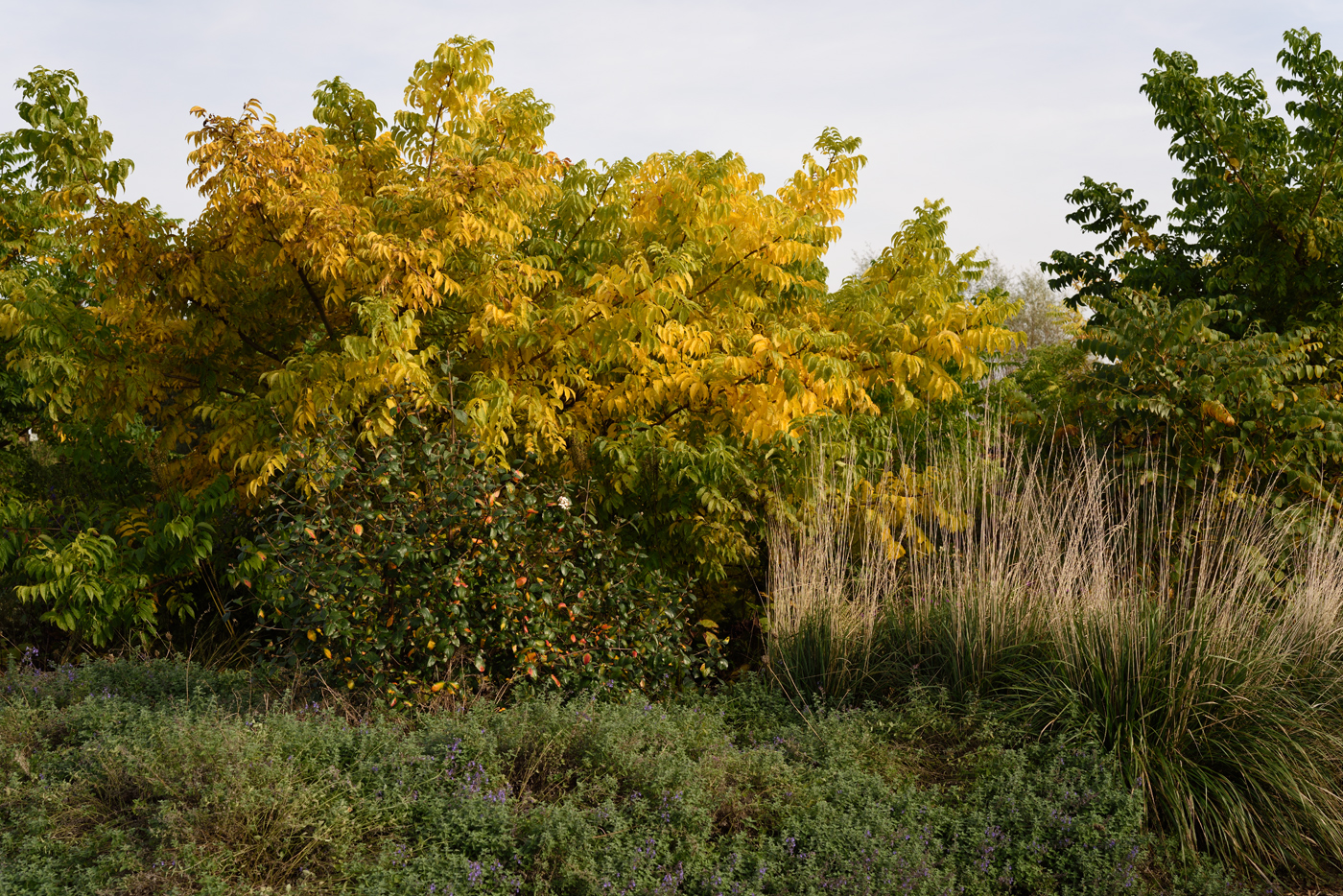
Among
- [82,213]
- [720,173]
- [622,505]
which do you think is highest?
[720,173]

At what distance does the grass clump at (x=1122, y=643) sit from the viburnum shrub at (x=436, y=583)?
989 millimetres

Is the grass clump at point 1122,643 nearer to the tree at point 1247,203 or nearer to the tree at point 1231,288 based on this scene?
the tree at point 1231,288

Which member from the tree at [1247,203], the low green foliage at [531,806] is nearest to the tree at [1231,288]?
the tree at [1247,203]

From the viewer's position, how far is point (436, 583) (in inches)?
169

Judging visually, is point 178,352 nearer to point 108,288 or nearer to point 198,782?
point 108,288

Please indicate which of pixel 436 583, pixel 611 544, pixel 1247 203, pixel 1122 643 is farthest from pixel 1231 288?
pixel 436 583

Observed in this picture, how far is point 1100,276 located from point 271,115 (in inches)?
258

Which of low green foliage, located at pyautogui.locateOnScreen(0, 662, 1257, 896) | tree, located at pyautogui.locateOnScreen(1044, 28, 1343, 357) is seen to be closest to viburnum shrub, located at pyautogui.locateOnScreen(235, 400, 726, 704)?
low green foliage, located at pyautogui.locateOnScreen(0, 662, 1257, 896)

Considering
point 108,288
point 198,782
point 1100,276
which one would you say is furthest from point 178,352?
point 1100,276

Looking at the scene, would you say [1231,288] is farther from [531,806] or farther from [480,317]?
[531,806]

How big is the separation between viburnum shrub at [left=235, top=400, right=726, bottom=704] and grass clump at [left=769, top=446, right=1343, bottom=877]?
3.24 ft

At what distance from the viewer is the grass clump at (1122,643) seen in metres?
3.97

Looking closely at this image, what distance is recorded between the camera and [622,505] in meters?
5.92

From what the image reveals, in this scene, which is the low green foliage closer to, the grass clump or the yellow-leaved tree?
the grass clump
